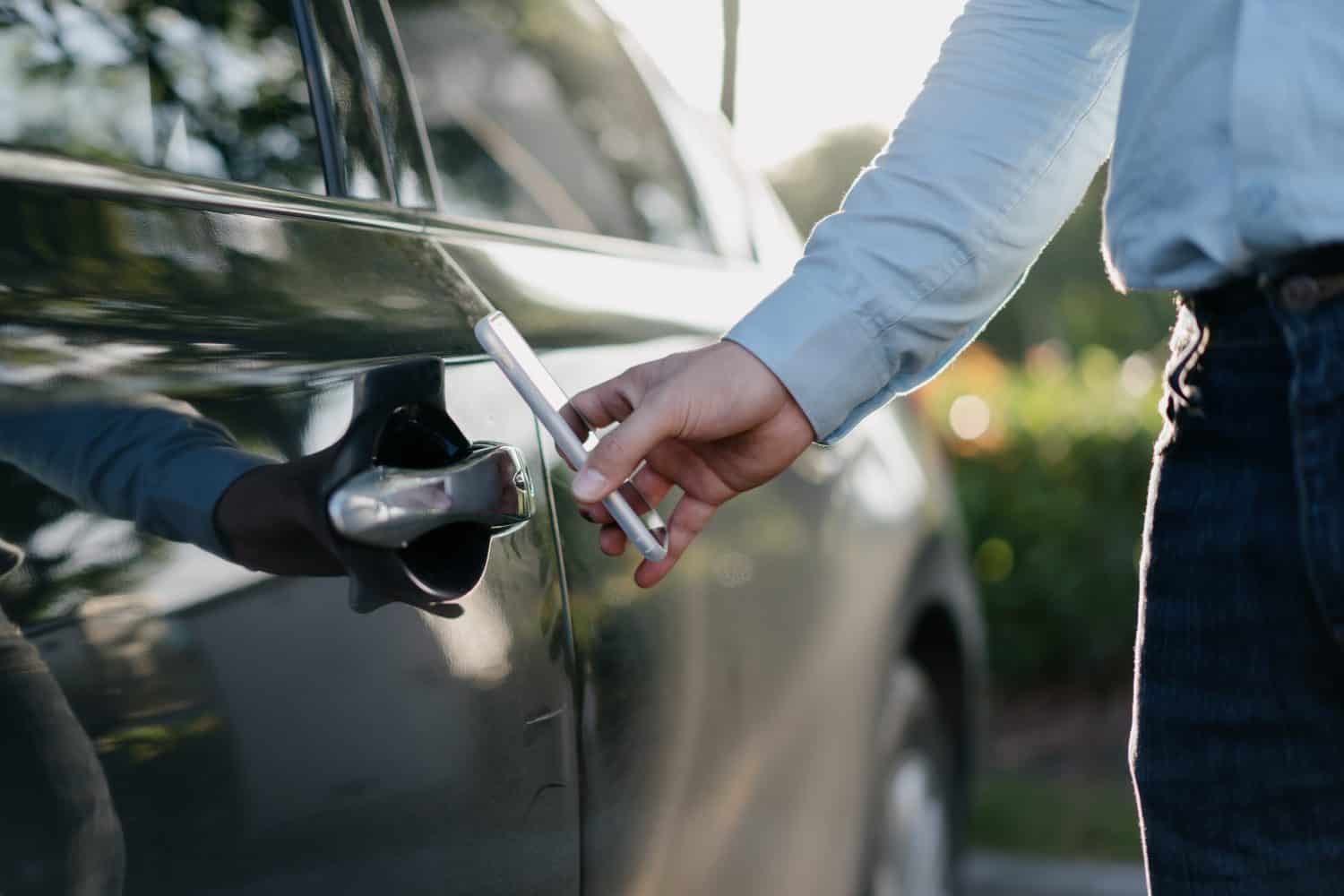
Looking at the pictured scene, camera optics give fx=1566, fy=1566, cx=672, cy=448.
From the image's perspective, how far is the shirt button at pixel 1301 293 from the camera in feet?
3.45

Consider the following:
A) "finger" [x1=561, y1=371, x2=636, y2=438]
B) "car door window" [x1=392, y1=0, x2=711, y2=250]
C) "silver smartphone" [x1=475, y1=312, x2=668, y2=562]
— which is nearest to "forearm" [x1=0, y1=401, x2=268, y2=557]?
"silver smartphone" [x1=475, y1=312, x2=668, y2=562]

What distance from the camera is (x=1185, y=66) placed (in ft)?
3.68

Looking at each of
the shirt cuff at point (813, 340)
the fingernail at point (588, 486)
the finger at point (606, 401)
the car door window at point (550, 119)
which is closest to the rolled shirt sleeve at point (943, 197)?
the shirt cuff at point (813, 340)

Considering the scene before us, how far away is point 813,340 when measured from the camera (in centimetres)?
136

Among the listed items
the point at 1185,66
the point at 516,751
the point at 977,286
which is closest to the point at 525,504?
the point at 516,751

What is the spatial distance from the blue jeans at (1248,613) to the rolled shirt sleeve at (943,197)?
25 cm

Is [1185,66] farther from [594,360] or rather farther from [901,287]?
[594,360]

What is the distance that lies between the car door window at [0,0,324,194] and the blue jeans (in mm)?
830

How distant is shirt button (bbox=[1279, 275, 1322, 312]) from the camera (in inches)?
41.4

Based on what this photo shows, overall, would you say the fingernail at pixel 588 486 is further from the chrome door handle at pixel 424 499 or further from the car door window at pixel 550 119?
the car door window at pixel 550 119

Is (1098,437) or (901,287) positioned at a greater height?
(901,287)

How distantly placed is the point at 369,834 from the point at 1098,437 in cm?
470

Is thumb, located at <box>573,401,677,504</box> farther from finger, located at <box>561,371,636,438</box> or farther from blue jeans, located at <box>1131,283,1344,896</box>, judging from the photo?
blue jeans, located at <box>1131,283,1344,896</box>

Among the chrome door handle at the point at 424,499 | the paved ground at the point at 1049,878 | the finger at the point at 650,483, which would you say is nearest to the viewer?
the chrome door handle at the point at 424,499
